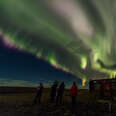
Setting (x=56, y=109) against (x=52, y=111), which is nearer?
(x=52, y=111)

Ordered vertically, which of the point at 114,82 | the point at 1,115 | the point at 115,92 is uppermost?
the point at 114,82

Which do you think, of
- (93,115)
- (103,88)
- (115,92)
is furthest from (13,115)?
(115,92)

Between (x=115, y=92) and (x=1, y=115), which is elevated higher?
(x=115, y=92)

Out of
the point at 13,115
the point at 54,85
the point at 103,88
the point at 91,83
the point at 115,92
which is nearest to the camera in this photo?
the point at 13,115

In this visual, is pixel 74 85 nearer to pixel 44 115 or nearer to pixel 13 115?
pixel 44 115

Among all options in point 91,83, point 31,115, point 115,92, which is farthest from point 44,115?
point 91,83

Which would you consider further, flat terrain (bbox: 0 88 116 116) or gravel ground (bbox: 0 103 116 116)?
flat terrain (bbox: 0 88 116 116)

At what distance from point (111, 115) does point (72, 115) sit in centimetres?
243

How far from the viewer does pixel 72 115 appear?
838cm

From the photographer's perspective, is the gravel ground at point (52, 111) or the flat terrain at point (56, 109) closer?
the gravel ground at point (52, 111)

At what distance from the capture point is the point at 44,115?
838 centimetres

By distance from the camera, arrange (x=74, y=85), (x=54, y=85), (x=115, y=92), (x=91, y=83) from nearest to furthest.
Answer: (x=74, y=85), (x=54, y=85), (x=115, y=92), (x=91, y=83)

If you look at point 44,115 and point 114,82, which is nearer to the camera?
point 44,115

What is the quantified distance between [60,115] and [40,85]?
19.9 ft
